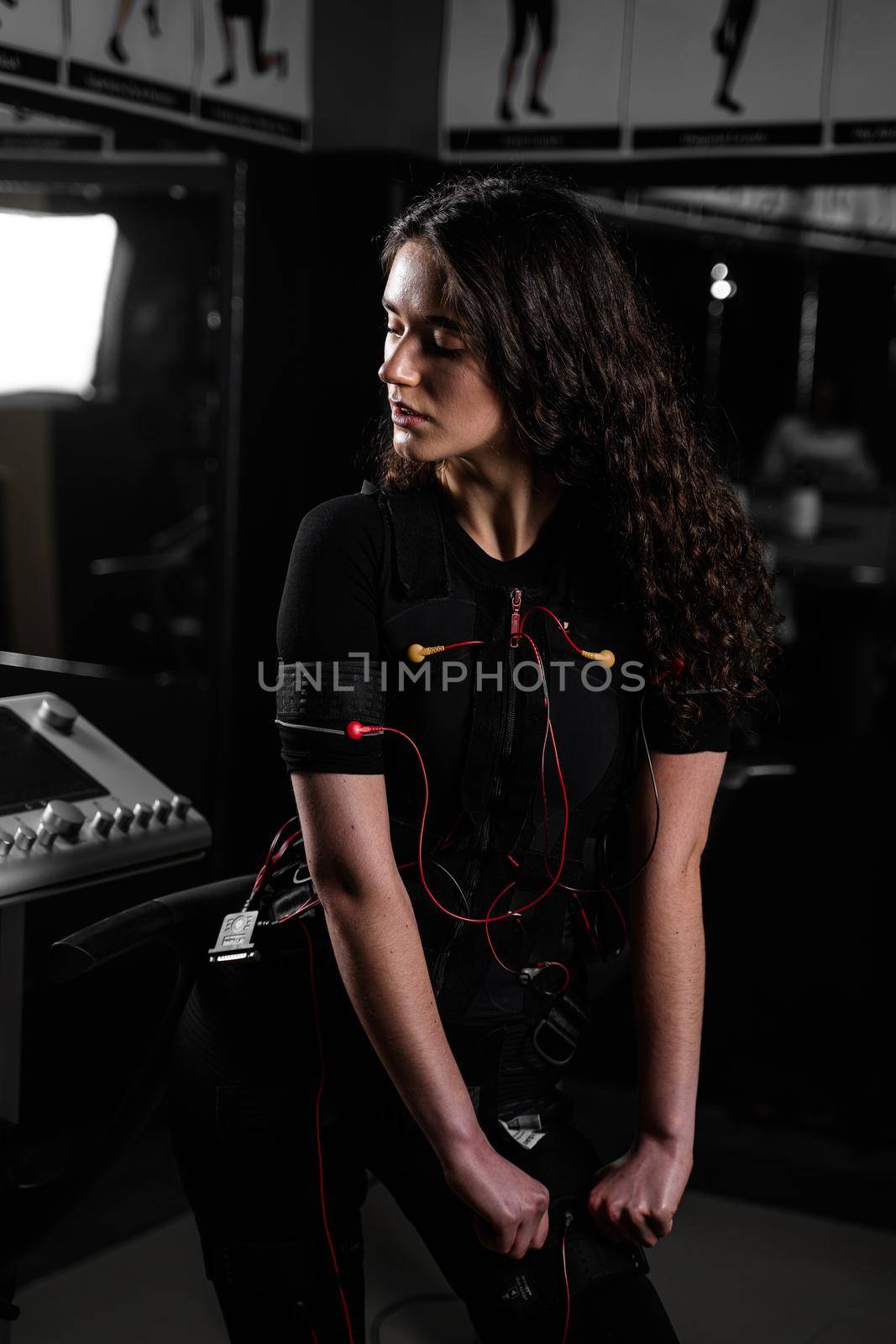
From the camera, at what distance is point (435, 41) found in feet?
9.29

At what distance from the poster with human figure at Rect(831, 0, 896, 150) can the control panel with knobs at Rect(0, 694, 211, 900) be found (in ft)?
5.67

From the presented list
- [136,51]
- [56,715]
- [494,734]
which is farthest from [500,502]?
[136,51]

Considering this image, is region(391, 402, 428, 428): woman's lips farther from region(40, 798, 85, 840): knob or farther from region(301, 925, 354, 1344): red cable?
region(40, 798, 85, 840): knob

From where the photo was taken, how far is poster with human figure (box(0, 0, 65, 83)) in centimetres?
222

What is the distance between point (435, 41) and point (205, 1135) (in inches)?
86.8

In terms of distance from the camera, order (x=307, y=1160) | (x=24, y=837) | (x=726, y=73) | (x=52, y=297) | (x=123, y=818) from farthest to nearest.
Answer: (x=52, y=297) < (x=726, y=73) < (x=123, y=818) < (x=24, y=837) < (x=307, y=1160)

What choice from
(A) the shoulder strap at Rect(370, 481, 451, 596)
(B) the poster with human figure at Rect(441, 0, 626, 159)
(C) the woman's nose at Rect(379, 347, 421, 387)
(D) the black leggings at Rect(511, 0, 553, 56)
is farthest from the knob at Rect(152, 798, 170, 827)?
(D) the black leggings at Rect(511, 0, 553, 56)

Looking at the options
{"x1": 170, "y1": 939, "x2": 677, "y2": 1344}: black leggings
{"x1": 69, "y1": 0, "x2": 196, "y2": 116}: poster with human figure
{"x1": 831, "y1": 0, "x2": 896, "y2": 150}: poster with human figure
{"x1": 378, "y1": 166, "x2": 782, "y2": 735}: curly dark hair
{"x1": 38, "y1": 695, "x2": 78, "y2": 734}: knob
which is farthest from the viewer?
{"x1": 831, "y1": 0, "x2": 896, "y2": 150}: poster with human figure

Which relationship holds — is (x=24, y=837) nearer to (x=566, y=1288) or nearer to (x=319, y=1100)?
(x=319, y=1100)

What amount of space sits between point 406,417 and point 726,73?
1.61 meters

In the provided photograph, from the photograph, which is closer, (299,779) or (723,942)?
(299,779)

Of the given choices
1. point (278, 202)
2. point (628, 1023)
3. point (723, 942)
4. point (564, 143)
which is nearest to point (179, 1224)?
point (628, 1023)

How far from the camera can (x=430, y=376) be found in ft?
4.59

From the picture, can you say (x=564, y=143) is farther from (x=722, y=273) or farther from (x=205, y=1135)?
(x=205, y=1135)
